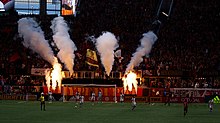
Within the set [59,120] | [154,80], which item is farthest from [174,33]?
[59,120]

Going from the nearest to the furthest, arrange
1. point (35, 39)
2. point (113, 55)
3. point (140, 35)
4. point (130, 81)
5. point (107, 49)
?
point (130, 81)
point (113, 55)
point (107, 49)
point (35, 39)
point (140, 35)

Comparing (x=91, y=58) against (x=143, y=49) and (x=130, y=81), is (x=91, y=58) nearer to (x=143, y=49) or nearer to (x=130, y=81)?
(x=130, y=81)

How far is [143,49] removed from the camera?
70562 millimetres

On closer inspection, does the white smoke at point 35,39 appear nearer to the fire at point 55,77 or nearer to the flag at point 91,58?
the fire at point 55,77

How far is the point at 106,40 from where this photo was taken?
65.9 metres

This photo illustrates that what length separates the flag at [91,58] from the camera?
206 feet

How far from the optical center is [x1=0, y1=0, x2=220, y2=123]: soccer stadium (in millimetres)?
60281

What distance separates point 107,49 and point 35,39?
10.3m

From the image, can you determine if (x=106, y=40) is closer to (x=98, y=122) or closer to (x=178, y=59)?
(x=178, y=59)

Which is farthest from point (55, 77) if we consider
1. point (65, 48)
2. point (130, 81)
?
point (130, 81)

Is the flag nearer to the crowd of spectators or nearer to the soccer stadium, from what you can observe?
the soccer stadium

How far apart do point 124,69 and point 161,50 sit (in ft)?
28.7

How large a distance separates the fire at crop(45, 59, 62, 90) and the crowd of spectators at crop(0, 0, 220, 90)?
264cm

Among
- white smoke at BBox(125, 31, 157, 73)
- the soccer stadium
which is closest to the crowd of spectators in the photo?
the soccer stadium
